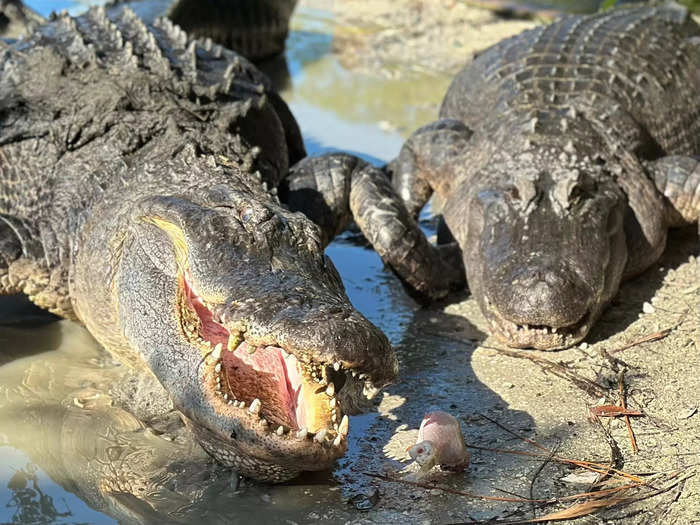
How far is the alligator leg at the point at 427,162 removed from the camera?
525cm

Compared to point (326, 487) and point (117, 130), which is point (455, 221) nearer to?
point (117, 130)

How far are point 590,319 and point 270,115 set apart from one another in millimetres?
2001

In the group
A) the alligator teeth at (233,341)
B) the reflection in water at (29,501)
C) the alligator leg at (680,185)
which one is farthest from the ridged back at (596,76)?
the reflection in water at (29,501)

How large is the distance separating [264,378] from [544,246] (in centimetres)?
156

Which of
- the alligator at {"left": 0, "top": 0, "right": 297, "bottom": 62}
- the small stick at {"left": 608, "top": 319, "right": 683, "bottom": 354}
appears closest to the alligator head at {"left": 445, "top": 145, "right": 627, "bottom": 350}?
the small stick at {"left": 608, "top": 319, "right": 683, "bottom": 354}

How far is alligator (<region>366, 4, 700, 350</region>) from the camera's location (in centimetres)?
402

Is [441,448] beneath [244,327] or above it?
beneath

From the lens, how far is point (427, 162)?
5309 millimetres

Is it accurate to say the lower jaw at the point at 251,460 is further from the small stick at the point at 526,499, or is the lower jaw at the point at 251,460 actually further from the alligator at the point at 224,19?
the alligator at the point at 224,19

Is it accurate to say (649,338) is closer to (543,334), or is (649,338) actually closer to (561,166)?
(543,334)

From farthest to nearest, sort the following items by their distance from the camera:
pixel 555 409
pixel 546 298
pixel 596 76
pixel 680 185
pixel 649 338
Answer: pixel 596 76 → pixel 680 185 → pixel 649 338 → pixel 546 298 → pixel 555 409

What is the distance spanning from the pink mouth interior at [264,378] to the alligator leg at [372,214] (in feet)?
4.85

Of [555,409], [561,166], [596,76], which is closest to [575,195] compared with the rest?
[561,166]

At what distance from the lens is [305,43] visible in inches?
373
